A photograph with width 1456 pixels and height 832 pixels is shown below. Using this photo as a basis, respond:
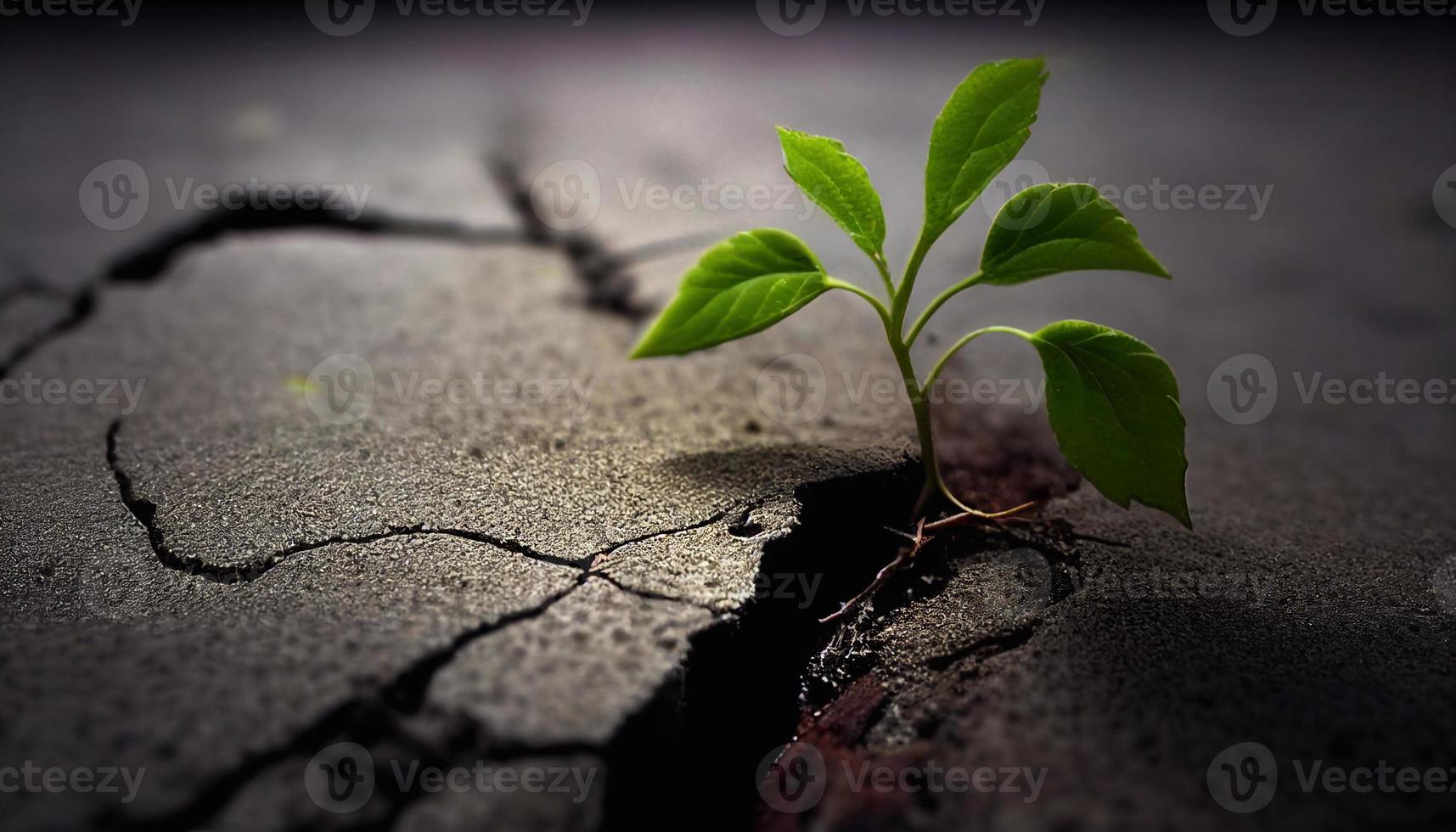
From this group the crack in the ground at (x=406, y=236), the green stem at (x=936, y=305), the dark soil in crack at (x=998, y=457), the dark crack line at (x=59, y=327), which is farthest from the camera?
the crack in the ground at (x=406, y=236)

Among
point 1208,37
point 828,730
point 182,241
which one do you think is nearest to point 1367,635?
point 828,730

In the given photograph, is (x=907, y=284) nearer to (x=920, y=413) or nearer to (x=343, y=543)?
(x=920, y=413)

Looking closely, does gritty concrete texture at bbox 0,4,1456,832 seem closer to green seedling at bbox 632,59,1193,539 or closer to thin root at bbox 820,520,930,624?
thin root at bbox 820,520,930,624

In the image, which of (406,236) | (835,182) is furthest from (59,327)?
(835,182)

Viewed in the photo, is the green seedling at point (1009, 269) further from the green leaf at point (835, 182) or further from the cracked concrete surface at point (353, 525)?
the cracked concrete surface at point (353, 525)

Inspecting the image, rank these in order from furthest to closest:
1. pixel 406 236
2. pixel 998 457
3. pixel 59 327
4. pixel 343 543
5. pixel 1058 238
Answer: pixel 406 236 → pixel 59 327 → pixel 998 457 → pixel 343 543 → pixel 1058 238

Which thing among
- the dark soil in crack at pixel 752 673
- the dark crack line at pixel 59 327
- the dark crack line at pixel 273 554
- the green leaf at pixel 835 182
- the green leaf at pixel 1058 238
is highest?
the green leaf at pixel 835 182

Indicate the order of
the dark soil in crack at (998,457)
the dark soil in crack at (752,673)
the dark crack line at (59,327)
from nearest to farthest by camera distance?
the dark soil in crack at (752,673) → the dark soil in crack at (998,457) → the dark crack line at (59,327)

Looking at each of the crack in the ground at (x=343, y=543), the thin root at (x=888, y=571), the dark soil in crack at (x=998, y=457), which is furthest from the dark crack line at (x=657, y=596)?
the dark soil in crack at (x=998, y=457)
